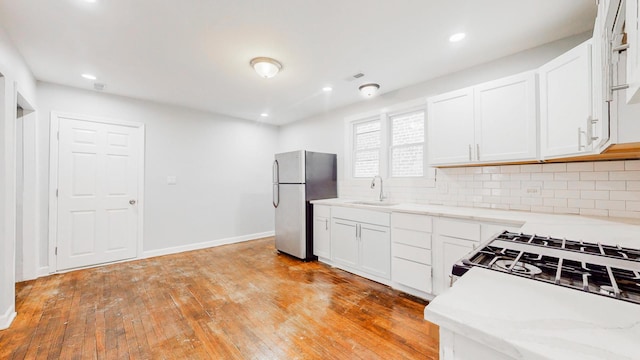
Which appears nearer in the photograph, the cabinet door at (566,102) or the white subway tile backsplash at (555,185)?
the cabinet door at (566,102)

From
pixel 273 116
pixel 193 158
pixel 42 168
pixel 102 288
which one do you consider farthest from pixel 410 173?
pixel 42 168

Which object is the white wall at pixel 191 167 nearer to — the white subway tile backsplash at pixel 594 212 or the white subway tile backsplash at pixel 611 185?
the white subway tile backsplash at pixel 594 212

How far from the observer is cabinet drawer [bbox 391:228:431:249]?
2.54 m

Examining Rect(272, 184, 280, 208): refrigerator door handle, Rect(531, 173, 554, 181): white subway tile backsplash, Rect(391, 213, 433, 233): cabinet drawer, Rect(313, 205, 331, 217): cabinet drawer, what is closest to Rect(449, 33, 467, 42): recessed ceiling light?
Rect(531, 173, 554, 181): white subway tile backsplash

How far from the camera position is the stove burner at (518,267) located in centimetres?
87

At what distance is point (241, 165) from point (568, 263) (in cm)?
490

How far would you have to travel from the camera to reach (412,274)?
8.67ft

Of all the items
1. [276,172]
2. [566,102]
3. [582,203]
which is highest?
[566,102]

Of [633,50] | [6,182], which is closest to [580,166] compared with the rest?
[633,50]

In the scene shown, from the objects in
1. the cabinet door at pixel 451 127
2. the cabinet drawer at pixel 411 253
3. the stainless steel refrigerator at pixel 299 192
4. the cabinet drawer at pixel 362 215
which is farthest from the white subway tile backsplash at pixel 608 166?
the stainless steel refrigerator at pixel 299 192

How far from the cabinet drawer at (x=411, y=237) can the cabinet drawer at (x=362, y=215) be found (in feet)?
0.53

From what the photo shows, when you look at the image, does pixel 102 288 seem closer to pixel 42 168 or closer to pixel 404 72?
pixel 42 168

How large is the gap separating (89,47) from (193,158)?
2.21 metres

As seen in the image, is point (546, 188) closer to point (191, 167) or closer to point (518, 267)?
point (518, 267)
